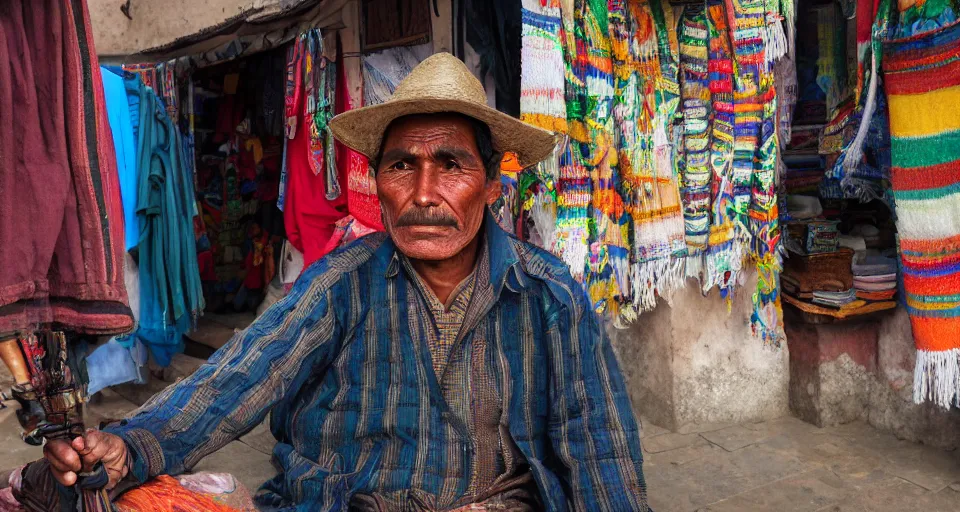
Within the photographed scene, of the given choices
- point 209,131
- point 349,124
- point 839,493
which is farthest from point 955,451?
point 209,131

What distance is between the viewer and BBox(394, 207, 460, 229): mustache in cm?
193

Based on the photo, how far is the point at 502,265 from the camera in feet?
6.53

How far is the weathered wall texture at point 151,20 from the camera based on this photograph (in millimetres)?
4605

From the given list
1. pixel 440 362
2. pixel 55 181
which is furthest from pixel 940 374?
pixel 55 181

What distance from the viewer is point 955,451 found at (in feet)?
12.2

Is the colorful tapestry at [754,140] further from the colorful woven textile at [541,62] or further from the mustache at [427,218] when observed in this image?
the mustache at [427,218]

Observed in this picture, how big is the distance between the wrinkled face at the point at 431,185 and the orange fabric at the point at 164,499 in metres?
0.75

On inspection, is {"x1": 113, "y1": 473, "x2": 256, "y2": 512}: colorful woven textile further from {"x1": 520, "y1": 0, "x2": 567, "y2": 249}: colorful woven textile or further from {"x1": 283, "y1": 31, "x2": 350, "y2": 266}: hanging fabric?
{"x1": 283, "y1": 31, "x2": 350, "y2": 266}: hanging fabric

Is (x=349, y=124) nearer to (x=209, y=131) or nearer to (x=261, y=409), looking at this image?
(x=261, y=409)

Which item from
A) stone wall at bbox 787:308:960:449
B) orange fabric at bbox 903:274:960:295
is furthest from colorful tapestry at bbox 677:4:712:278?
stone wall at bbox 787:308:960:449

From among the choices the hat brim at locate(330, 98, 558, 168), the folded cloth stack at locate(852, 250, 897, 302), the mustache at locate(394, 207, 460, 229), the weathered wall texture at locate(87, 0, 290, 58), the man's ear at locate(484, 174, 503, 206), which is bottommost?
the folded cloth stack at locate(852, 250, 897, 302)

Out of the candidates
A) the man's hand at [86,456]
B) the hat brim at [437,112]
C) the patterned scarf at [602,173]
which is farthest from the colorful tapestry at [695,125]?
the man's hand at [86,456]

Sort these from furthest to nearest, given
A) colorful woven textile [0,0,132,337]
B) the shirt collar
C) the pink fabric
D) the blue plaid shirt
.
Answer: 1. the pink fabric
2. the shirt collar
3. the blue plaid shirt
4. colorful woven textile [0,0,132,337]

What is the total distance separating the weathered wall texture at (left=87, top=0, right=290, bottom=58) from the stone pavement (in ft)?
7.80
